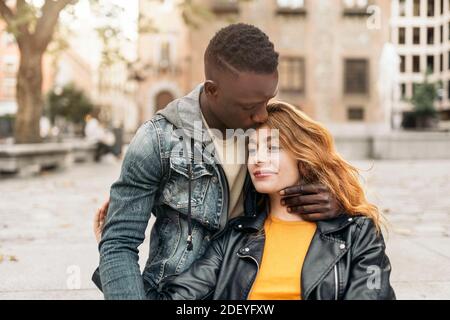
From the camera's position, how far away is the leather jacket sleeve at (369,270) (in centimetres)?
201

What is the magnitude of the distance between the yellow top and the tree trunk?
13.1 metres

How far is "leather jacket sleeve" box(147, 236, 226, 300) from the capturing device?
216 cm

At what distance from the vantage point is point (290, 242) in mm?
2191

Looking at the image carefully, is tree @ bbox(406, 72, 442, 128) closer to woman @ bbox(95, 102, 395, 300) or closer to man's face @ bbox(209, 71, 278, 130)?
woman @ bbox(95, 102, 395, 300)

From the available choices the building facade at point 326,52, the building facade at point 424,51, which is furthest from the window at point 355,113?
the building facade at point 424,51

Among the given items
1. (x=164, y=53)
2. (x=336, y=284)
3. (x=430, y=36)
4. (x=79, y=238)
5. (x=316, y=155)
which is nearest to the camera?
(x=336, y=284)

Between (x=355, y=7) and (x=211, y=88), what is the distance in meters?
23.9

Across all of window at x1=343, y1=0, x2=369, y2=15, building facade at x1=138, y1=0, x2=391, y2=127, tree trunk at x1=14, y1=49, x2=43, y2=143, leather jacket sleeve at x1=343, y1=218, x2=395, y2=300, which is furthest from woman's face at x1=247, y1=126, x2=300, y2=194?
window at x1=343, y1=0, x2=369, y2=15

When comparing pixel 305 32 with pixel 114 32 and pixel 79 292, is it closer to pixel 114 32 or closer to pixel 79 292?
pixel 114 32

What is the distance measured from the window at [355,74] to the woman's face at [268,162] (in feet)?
75.2

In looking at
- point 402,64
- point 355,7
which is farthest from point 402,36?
point 355,7

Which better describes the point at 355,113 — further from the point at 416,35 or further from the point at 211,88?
the point at 416,35

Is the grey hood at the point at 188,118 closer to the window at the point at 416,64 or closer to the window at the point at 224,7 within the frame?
the window at the point at 224,7

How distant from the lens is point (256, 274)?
214 centimetres
